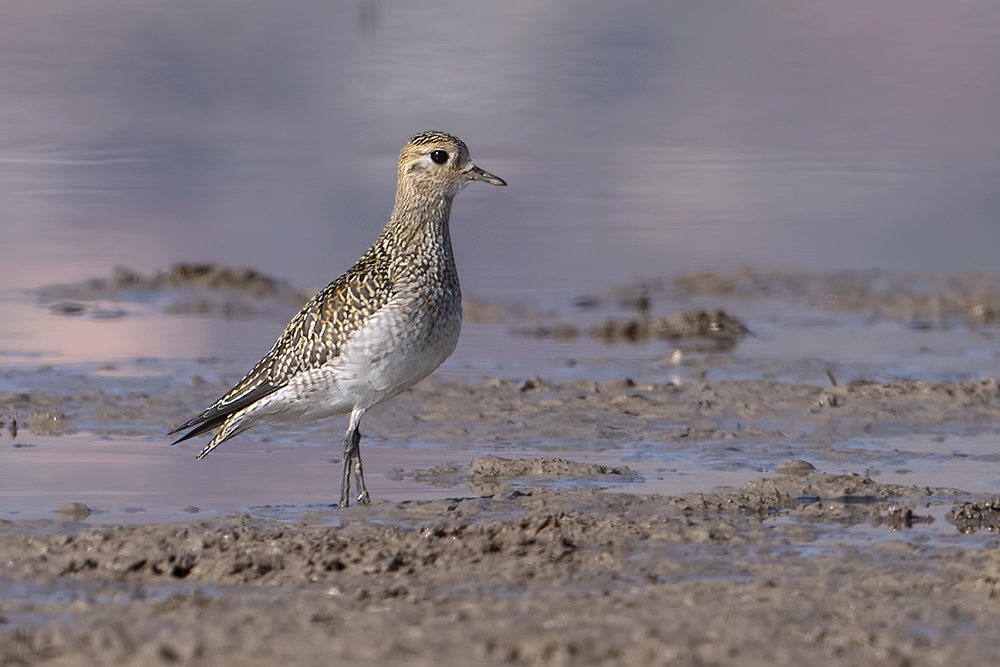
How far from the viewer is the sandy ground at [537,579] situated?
5.75 metres

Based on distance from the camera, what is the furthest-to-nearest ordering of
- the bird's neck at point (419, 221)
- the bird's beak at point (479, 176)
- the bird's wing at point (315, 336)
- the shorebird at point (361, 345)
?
1. the bird's beak at point (479, 176)
2. the bird's neck at point (419, 221)
3. the bird's wing at point (315, 336)
4. the shorebird at point (361, 345)

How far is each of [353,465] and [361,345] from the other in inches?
27.0

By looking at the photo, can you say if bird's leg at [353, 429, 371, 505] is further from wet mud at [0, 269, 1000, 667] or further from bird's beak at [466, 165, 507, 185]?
bird's beak at [466, 165, 507, 185]

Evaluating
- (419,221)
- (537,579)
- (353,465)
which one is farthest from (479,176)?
(537,579)

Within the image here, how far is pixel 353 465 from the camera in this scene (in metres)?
8.84

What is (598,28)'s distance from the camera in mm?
31078

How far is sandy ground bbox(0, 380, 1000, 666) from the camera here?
18.9 feet

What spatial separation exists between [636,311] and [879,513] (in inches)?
281

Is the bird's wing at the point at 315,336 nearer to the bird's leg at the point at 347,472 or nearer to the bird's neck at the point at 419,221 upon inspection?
the bird's neck at the point at 419,221

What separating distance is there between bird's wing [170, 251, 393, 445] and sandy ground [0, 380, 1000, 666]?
3.08 ft

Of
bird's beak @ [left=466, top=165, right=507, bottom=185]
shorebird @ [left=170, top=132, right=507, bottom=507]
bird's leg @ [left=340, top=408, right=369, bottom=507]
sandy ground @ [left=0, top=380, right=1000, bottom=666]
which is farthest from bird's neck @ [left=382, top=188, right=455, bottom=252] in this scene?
sandy ground @ [left=0, top=380, right=1000, bottom=666]

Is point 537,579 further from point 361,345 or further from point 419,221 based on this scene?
point 419,221

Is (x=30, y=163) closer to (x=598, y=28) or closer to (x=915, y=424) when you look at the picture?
(x=598, y=28)

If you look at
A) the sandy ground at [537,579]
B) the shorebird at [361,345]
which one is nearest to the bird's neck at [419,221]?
the shorebird at [361,345]
